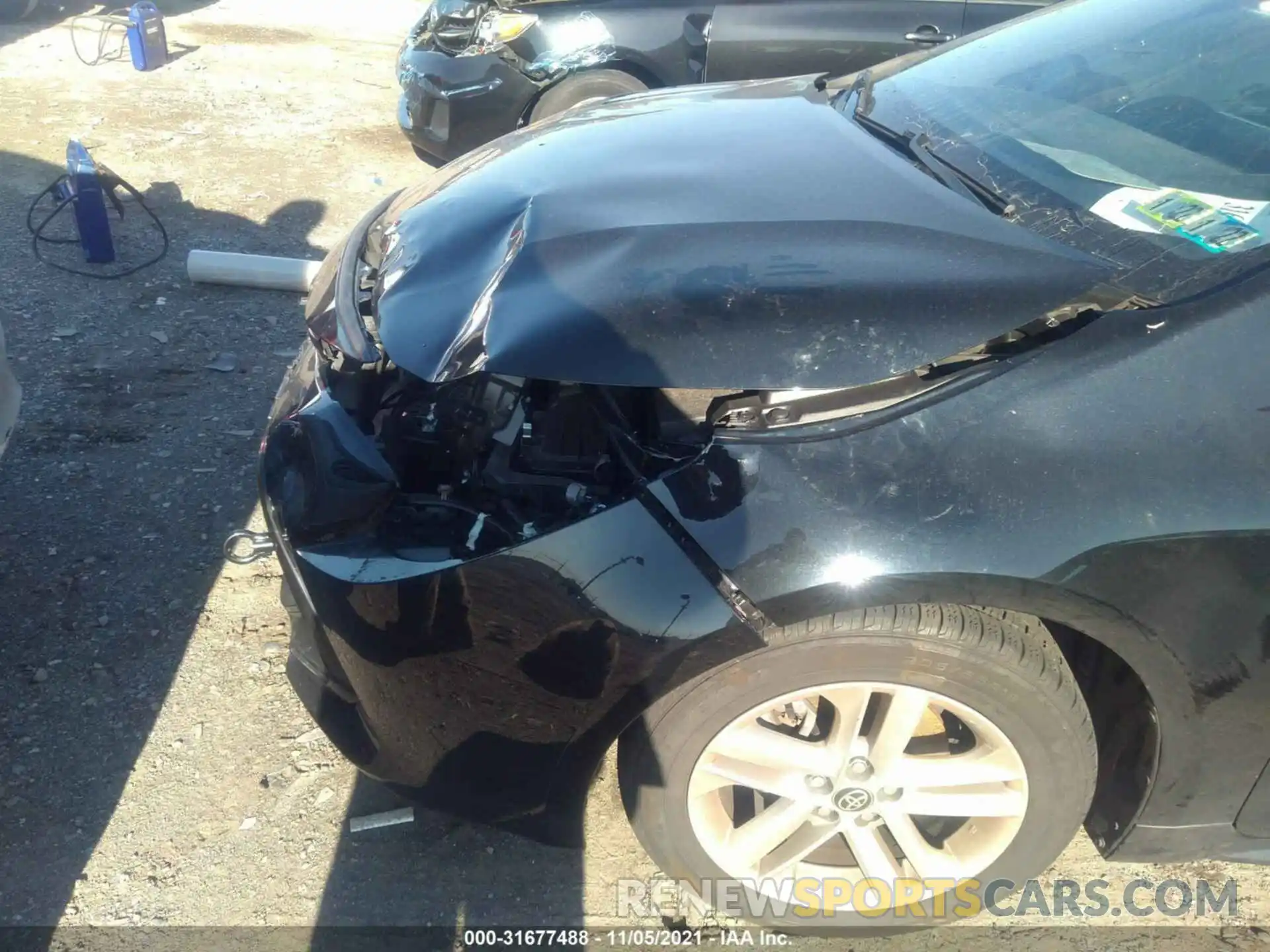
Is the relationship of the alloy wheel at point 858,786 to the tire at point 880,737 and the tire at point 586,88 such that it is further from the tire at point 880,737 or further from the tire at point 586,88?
the tire at point 586,88

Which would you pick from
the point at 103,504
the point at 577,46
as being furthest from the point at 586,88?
the point at 103,504

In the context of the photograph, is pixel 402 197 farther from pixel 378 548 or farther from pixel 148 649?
pixel 148 649

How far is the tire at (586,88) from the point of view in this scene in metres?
5.40

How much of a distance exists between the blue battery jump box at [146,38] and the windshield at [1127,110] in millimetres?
7562

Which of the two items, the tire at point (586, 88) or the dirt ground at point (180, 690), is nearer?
the dirt ground at point (180, 690)

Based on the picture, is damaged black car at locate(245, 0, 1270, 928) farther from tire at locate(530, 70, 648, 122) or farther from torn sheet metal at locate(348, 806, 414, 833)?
tire at locate(530, 70, 648, 122)

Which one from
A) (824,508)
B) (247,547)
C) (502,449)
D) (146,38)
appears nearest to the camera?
(824,508)

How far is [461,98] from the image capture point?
550cm

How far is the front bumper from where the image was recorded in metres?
5.46

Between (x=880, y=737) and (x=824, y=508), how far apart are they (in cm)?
52

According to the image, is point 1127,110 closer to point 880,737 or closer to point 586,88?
point 880,737

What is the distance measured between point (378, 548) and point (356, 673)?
27cm

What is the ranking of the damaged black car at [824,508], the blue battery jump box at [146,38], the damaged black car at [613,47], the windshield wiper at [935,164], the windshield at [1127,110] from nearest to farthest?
1. the damaged black car at [824,508]
2. the windshield at [1127,110]
3. the windshield wiper at [935,164]
4. the damaged black car at [613,47]
5. the blue battery jump box at [146,38]

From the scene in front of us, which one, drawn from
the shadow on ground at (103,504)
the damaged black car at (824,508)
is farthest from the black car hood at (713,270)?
the shadow on ground at (103,504)
